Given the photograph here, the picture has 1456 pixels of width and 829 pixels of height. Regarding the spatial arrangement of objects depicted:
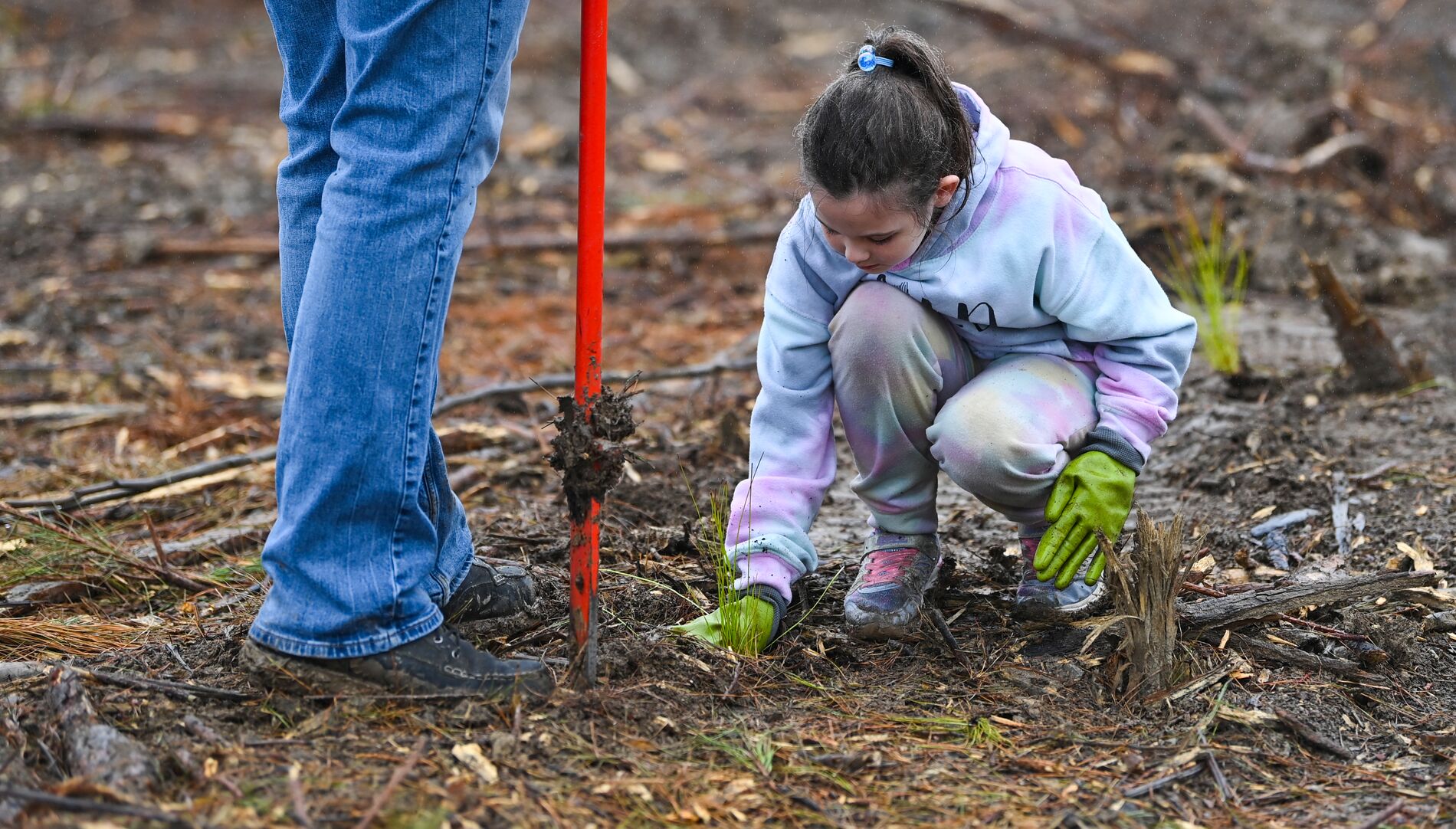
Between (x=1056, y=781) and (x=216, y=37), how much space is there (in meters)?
10.2

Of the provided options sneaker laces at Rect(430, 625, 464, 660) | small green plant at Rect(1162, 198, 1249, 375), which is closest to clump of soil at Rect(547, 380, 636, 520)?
sneaker laces at Rect(430, 625, 464, 660)

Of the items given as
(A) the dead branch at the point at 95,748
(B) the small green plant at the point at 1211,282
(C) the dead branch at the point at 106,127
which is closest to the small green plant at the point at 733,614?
(A) the dead branch at the point at 95,748

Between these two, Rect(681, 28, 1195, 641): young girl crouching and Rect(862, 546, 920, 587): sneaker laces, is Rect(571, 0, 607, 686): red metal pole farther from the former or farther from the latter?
Rect(862, 546, 920, 587): sneaker laces

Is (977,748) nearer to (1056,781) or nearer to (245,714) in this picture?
(1056,781)

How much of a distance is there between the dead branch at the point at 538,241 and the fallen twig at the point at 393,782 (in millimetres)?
4073

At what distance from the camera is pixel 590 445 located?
6.42 feet

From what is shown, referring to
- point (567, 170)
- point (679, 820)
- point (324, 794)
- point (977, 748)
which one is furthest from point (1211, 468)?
point (567, 170)

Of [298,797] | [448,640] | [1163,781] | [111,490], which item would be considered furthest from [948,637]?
[111,490]

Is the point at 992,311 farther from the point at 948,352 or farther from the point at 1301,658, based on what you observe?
the point at 1301,658

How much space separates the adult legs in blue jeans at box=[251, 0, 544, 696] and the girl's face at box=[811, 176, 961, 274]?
1.97 ft

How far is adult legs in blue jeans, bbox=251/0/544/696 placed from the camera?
1.80 m

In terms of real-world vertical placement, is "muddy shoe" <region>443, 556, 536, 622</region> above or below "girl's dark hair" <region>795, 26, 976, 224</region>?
below

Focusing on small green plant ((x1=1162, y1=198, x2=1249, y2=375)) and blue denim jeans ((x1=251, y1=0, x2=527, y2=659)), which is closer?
blue denim jeans ((x1=251, y1=0, x2=527, y2=659))

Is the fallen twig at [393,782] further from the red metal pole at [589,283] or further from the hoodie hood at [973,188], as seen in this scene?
the hoodie hood at [973,188]
